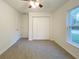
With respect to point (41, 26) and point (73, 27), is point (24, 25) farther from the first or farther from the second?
point (73, 27)

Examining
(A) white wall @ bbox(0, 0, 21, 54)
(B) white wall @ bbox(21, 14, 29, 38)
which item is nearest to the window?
(A) white wall @ bbox(0, 0, 21, 54)

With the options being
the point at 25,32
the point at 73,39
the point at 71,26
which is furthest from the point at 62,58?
the point at 25,32

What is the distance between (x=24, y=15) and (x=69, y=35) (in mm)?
5600

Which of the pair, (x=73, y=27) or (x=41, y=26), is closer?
(x=73, y=27)

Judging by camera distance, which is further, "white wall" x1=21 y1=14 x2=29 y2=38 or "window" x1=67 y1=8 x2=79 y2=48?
"white wall" x1=21 y1=14 x2=29 y2=38

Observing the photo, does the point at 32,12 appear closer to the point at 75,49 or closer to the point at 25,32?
the point at 25,32

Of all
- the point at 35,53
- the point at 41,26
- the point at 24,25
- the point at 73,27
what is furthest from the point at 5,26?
the point at 24,25

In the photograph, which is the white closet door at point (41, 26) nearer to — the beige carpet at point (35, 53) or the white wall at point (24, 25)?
the white wall at point (24, 25)

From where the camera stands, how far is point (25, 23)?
9789mm

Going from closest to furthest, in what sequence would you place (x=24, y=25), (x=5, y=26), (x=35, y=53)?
(x=35, y=53) < (x=5, y=26) < (x=24, y=25)

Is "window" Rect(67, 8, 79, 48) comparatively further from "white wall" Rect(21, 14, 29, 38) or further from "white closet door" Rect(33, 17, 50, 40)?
"white wall" Rect(21, 14, 29, 38)

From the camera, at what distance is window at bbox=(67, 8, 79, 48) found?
4.41 meters

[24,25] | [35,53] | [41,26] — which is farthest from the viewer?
[24,25]

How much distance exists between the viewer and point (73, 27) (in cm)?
463
